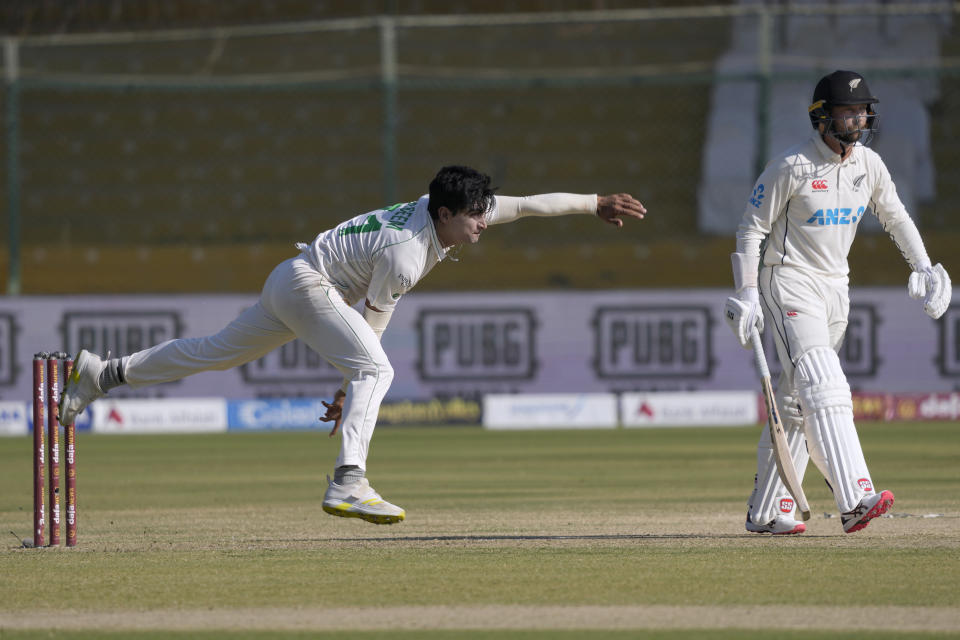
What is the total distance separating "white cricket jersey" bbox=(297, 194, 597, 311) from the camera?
6102 millimetres

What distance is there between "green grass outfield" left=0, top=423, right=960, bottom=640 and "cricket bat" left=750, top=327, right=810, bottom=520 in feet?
0.72

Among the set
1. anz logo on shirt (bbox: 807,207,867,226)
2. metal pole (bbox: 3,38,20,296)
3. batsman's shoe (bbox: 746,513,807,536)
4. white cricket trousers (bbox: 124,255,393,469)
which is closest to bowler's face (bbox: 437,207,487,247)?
white cricket trousers (bbox: 124,255,393,469)

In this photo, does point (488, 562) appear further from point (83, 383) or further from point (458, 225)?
point (83, 383)

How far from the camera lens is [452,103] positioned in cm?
2122

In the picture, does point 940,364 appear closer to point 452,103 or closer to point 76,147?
point 452,103

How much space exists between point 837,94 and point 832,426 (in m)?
1.43

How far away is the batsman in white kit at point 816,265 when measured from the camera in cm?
625

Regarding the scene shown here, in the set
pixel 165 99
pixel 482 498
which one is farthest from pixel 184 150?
pixel 482 498

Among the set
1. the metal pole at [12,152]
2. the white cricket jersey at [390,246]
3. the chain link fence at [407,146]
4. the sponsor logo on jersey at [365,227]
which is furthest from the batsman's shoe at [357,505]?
the chain link fence at [407,146]

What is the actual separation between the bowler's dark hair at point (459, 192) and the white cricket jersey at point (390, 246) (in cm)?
7

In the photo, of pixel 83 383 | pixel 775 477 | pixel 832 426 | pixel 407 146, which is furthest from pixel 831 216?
pixel 407 146

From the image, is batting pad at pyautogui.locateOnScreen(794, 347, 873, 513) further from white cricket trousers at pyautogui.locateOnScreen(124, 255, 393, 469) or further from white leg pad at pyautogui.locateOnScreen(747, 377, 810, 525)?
white cricket trousers at pyautogui.locateOnScreen(124, 255, 393, 469)

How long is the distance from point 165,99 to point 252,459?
10.4 metres

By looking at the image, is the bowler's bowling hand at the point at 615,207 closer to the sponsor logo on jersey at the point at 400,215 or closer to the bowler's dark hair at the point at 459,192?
the bowler's dark hair at the point at 459,192
